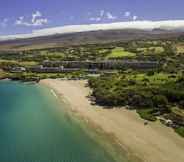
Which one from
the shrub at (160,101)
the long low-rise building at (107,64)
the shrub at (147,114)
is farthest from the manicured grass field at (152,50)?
the shrub at (147,114)

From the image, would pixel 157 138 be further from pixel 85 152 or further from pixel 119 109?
pixel 119 109

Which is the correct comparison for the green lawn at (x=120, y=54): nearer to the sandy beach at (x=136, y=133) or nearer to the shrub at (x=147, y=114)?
the sandy beach at (x=136, y=133)

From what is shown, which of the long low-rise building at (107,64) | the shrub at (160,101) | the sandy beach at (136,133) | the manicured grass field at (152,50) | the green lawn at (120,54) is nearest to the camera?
the sandy beach at (136,133)

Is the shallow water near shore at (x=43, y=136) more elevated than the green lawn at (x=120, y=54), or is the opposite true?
the shallow water near shore at (x=43, y=136)

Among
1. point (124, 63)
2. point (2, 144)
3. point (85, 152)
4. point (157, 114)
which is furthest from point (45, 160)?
point (124, 63)

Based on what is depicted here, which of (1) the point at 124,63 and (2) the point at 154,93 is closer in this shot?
(2) the point at 154,93

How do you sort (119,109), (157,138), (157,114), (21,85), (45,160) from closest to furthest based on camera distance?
(45,160) → (157,138) → (157,114) → (119,109) → (21,85)

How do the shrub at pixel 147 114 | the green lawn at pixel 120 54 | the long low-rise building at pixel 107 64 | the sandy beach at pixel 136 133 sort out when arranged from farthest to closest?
the green lawn at pixel 120 54 → the long low-rise building at pixel 107 64 → the shrub at pixel 147 114 → the sandy beach at pixel 136 133
